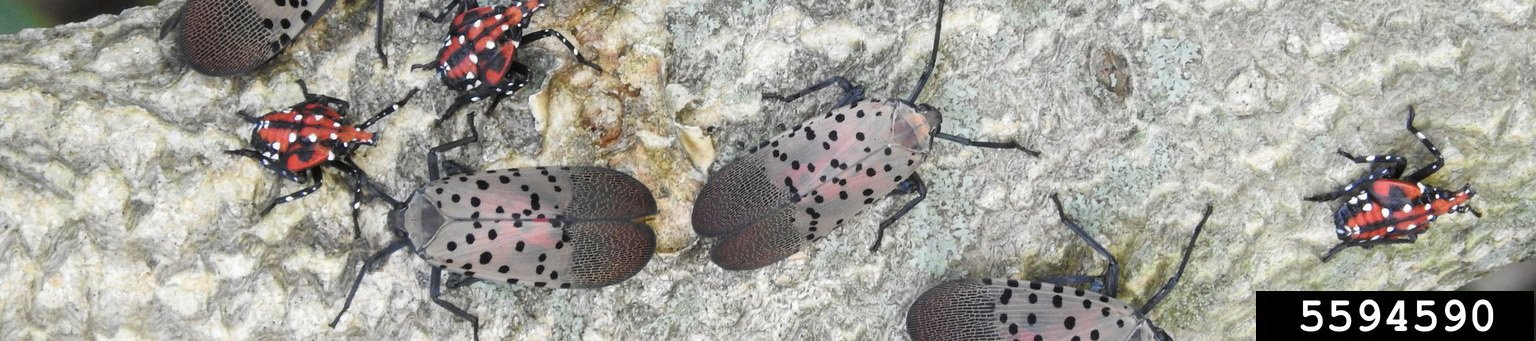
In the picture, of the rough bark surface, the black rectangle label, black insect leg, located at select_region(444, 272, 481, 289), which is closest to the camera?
the rough bark surface

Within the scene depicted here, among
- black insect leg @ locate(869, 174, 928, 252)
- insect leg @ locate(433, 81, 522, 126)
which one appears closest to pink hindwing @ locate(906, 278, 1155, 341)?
black insect leg @ locate(869, 174, 928, 252)

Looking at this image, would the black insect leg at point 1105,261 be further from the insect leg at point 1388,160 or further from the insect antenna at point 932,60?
the insect leg at point 1388,160

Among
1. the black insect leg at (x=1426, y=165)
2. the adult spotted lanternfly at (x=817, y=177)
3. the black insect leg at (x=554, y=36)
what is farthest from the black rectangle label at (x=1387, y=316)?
the black insect leg at (x=554, y=36)

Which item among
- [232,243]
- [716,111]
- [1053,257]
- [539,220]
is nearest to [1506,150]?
[1053,257]

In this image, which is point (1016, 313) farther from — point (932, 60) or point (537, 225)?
point (537, 225)

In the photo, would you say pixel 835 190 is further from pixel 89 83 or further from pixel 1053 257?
pixel 89 83

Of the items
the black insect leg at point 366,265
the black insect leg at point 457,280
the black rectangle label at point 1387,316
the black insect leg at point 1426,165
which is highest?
the black insect leg at point 1426,165

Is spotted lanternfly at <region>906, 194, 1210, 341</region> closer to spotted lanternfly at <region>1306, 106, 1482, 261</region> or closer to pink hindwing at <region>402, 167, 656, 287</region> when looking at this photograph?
spotted lanternfly at <region>1306, 106, 1482, 261</region>

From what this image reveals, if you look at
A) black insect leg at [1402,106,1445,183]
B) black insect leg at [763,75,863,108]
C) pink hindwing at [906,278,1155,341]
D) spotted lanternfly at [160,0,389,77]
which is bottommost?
pink hindwing at [906,278,1155,341]
